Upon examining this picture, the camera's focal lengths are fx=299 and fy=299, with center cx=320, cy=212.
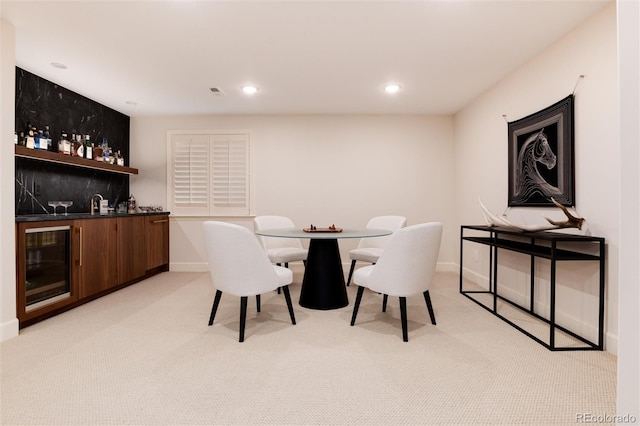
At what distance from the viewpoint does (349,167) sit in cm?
460

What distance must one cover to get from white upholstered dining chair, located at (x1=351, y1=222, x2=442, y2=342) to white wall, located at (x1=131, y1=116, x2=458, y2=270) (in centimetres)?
237

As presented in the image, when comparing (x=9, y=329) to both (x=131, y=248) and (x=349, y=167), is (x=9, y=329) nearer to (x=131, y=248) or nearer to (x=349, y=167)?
(x=131, y=248)

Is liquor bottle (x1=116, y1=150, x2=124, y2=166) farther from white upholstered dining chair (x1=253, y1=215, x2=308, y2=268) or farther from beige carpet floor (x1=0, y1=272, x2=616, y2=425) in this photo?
beige carpet floor (x1=0, y1=272, x2=616, y2=425)

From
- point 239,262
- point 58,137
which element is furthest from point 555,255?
point 58,137

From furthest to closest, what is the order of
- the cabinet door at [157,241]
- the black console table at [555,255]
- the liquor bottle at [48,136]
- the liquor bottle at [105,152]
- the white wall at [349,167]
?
the white wall at [349,167] < the cabinet door at [157,241] < the liquor bottle at [105,152] < the liquor bottle at [48,136] < the black console table at [555,255]

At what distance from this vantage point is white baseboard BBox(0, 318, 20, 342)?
86.5 inches

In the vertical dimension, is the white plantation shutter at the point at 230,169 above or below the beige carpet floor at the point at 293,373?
above

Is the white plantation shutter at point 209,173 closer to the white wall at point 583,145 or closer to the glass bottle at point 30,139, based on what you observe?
the glass bottle at point 30,139

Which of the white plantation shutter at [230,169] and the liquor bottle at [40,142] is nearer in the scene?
the liquor bottle at [40,142]

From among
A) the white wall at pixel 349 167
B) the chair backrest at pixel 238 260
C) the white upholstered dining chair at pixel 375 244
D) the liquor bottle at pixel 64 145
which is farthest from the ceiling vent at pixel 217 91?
the white upholstered dining chair at pixel 375 244

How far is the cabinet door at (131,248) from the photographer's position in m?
3.52

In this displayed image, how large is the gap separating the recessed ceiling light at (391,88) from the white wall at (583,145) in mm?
1117

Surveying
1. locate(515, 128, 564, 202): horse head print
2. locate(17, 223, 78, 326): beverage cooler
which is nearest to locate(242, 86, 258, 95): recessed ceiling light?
locate(17, 223, 78, 326): beverage cooler

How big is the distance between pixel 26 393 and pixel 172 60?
2708 mm
